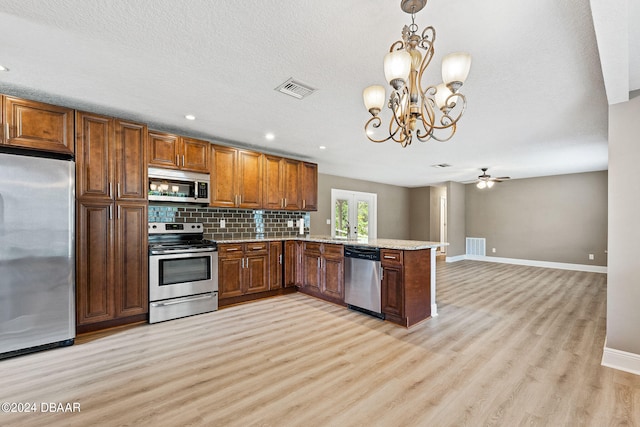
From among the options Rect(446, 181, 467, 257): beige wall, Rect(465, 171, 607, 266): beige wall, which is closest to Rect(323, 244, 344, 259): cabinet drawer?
Rect(446, 181, 467, 257): beige wall

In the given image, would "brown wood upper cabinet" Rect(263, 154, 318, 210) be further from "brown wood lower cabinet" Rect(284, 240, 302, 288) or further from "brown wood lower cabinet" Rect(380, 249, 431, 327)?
"brown wood lower cabinet" Rect(380, 249, 431, 327)

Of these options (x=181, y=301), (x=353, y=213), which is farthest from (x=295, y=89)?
(x=353, y=213)

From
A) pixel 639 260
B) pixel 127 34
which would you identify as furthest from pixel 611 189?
pixel 127 34

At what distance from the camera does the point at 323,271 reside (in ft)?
13.8

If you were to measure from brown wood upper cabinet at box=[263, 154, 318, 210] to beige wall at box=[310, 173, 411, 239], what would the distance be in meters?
1.72

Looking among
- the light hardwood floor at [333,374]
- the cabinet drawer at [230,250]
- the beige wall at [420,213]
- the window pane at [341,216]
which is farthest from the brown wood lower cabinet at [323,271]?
the beige wall at [420,213]

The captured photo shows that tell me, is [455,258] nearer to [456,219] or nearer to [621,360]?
[456,219]

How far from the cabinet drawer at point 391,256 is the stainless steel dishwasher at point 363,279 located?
0.07 m

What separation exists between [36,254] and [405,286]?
11.9 feet

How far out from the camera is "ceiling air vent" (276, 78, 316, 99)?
2527 millimetres

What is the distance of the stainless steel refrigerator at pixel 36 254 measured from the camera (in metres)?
2.46

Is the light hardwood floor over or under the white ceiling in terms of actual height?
under

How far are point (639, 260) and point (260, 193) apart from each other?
4.24 meters

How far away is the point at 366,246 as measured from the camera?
354cm
